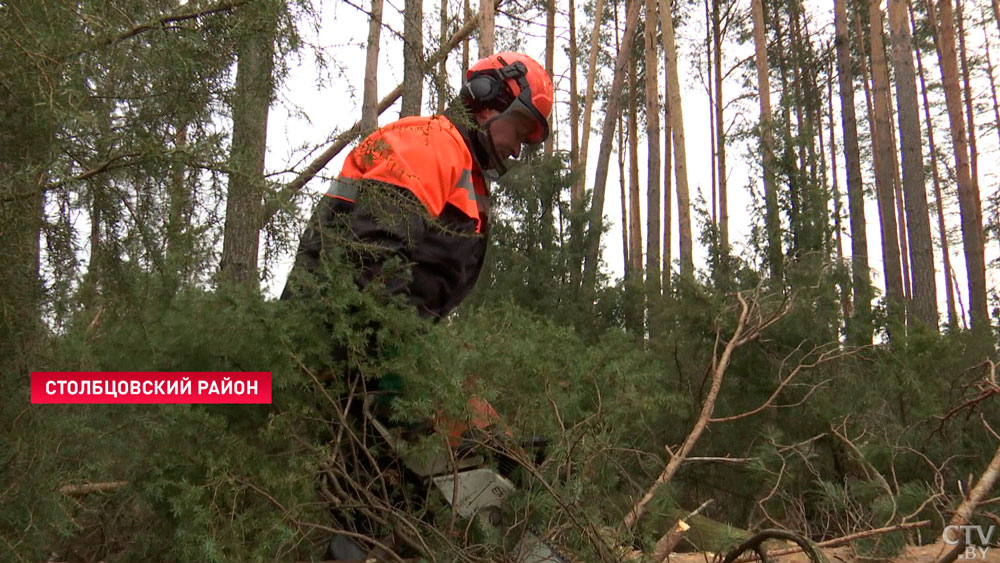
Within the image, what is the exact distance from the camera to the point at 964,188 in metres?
14.4

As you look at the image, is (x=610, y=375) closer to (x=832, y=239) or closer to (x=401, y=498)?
(x=401, y=498)

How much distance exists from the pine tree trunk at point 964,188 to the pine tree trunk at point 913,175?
2.40 m

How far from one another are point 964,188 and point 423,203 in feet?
47.7

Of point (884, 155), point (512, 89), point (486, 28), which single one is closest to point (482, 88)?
point (512, 89)

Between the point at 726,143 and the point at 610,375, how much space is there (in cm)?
1798

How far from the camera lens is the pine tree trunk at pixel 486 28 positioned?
30.2ft

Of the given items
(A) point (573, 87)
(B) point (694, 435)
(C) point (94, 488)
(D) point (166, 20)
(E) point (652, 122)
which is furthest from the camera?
(A) point (573, 87)

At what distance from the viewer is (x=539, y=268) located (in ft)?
29.8

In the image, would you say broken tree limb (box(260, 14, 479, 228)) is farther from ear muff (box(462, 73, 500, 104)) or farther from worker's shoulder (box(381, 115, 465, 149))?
ear muff (box(462, 73, 500, 104))

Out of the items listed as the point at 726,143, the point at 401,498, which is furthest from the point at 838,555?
the point at 726,143

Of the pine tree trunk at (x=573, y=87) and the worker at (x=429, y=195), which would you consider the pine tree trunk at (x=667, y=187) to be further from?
the worker at (x=429, y=195)

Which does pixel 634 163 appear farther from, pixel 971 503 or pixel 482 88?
pixel 482 88

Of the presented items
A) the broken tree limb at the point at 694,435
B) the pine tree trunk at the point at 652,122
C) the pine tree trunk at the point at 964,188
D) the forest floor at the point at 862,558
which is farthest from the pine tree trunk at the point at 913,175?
the forest floor at the point at 862,558

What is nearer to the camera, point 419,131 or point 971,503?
point 419,131
